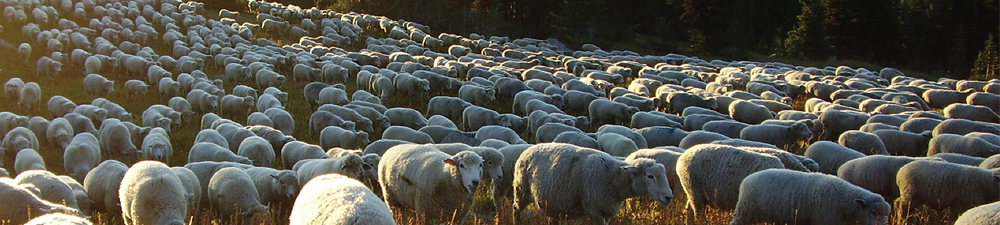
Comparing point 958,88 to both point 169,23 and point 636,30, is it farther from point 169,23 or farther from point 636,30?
point 169,23

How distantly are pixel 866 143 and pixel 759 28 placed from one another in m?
46.9

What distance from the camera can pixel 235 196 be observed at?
31.3 ft

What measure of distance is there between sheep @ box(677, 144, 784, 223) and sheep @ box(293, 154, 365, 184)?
4293mm

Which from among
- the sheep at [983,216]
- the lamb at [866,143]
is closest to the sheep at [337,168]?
the sheep at [983,216]

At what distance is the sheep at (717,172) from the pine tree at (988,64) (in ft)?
124

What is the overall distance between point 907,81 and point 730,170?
26.9 m

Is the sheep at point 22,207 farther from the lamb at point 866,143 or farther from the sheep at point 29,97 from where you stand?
the sheep at point 29,97

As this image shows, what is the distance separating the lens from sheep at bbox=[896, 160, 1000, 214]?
934cm

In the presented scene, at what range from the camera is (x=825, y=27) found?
49562 mm

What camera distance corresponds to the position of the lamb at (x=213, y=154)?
12.8m

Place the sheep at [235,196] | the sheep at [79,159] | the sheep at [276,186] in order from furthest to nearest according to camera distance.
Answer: the sheep at [79,159] < the sheep at [276,186] < the sheep at [235,196]

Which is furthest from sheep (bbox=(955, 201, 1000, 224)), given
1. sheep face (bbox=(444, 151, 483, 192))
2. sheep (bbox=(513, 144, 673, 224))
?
sheep face (bbox=(444, 151, 483, 192))

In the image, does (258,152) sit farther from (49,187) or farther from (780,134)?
(780,134)

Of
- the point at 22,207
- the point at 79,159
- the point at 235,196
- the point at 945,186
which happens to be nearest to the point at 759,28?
the point at 945,186
